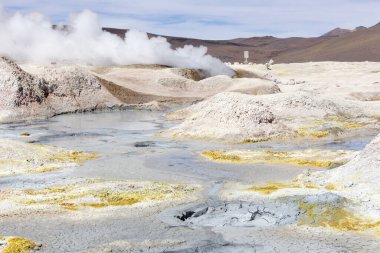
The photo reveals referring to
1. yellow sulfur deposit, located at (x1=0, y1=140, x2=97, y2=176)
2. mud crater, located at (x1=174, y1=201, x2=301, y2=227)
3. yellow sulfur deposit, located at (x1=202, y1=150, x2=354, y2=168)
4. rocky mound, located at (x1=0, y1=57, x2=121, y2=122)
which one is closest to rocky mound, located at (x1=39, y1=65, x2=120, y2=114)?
rocky mound, located at (x1=0, y1=57, x2=121, y2=122)

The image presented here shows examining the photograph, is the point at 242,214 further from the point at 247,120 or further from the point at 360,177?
the point at 247,120

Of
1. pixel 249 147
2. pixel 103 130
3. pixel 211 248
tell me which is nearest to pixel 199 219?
pixel 211 248

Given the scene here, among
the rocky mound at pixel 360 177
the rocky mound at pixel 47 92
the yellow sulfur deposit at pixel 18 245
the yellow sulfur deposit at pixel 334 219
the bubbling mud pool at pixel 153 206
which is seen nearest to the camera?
the yellow sulfur deposit at pixel 18 245

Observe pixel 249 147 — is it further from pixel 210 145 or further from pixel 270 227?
pixel 270 227

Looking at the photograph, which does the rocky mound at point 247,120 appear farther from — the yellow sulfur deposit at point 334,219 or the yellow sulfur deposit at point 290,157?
the yellow sulfur deposit at point 334,219

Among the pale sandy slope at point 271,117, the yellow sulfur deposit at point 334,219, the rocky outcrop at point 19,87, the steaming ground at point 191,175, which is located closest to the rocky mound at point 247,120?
the pale sandy slope at point 271,117

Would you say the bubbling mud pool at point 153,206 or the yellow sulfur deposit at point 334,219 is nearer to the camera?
the bubbling mud pool at point 153,206

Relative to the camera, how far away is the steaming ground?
19.2 meters

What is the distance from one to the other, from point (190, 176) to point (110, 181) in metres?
4.45

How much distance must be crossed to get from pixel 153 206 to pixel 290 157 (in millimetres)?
14818

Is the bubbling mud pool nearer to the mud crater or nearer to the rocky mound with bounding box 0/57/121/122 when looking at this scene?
the mud crater

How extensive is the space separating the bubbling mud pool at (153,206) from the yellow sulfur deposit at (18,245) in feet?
1.24

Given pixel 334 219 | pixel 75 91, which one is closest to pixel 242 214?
pixel 334 219

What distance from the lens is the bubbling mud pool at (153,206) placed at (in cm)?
1845
